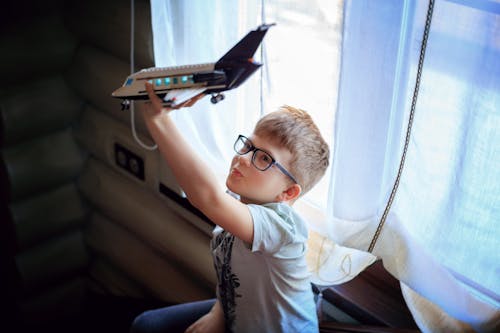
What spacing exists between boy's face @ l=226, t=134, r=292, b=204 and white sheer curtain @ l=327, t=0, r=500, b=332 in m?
0.15

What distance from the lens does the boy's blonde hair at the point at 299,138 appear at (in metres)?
1.15

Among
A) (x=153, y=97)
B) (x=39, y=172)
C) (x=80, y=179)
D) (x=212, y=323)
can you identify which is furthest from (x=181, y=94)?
(x=80, y=179)

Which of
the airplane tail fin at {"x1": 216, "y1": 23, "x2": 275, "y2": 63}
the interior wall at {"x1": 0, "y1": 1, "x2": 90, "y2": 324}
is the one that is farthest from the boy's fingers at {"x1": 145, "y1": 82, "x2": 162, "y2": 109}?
the interior wall at {"x1": 0, "y1": 1, "x2": 90, "y2": 324}

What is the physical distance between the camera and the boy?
1046 mm

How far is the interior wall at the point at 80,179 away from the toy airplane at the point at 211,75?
0.72 metres

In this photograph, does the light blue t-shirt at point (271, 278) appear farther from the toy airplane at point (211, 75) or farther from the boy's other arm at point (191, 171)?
the toy airplane at point (211, 75)

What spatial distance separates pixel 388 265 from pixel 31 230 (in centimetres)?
146

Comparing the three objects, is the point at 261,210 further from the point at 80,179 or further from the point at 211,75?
the point at 80,179

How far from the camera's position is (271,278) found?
1.22 metres

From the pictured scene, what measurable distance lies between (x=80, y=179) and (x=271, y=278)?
1.31 metres

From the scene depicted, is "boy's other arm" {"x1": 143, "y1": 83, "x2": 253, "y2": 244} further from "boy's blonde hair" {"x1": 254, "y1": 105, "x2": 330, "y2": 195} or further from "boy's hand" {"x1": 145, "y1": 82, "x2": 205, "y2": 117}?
"boy's blonde hair" {"x1": 254, "y1": 105, "x2": 330, "y2": 195}

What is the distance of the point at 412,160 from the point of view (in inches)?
45.4

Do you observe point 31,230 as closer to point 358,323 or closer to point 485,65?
point 358,323

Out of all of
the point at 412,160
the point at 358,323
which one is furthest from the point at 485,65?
the point at 358,323
